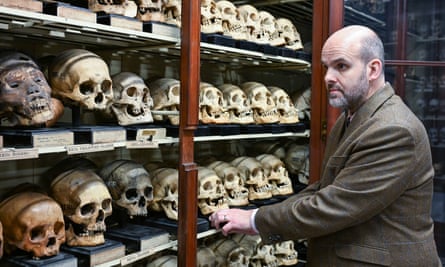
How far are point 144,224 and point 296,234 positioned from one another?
2.76 ft

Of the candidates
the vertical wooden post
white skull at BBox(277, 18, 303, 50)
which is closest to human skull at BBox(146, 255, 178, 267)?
the vertical wooden post

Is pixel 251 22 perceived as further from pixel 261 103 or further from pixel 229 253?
pixel 229 253

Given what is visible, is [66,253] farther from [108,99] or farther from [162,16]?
[162,16]

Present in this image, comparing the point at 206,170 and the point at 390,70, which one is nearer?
the point at 206,170

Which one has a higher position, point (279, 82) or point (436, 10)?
point (436, 10)

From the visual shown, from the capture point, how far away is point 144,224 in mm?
2502

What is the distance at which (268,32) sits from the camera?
3143 mm

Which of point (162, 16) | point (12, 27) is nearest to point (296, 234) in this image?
point (162, 16)

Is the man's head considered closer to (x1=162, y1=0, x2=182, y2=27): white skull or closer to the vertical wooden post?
the vertical wooden post

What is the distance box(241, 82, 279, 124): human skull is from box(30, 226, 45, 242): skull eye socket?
149cm

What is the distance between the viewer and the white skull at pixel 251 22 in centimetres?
301

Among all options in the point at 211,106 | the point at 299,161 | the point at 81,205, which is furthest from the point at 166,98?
the point at 299,161

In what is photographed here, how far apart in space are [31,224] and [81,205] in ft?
0.76

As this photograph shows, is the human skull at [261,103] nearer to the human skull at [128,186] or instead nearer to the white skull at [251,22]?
the white skull at [251,22]
